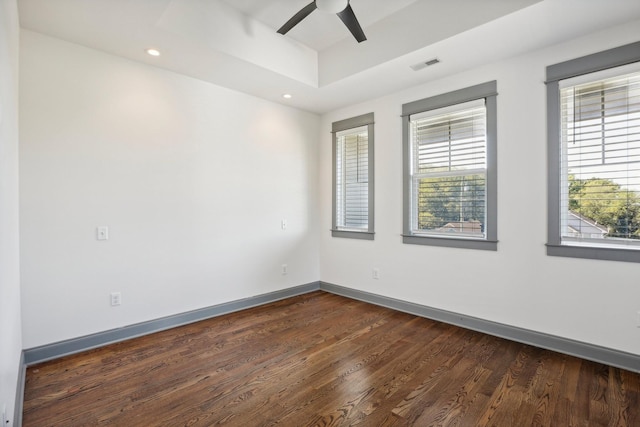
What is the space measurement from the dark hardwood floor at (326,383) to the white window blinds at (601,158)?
3.56 feet

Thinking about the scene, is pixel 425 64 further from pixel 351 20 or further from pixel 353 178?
pixel 353 178

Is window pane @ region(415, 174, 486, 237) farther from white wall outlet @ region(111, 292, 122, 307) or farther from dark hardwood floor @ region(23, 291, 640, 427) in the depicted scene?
white wall outlet @ region(111, 292, 122, 307)

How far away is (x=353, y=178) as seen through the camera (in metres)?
4.44

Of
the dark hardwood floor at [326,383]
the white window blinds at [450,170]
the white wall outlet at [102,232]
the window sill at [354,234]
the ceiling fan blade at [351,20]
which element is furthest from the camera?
the window sill at [354,234]

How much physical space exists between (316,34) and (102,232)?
2805 mm

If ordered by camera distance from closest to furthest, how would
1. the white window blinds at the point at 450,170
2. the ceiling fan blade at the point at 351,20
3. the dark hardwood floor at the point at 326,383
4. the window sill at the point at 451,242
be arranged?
1. the dark hardwood floor at the point at 326,383
2. the ceiling fan blade at the point at 351,20
3. the window sill at the point at 451,242
4. the white window blinds at the point at 450,170

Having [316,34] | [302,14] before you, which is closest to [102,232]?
[302,14]

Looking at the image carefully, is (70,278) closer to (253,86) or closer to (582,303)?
(253,86)

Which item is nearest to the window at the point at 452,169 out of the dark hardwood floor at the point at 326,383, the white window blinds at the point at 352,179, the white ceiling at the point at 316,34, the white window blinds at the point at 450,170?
the white window blinds at the point at 450,170

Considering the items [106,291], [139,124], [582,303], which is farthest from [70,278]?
[582,303]

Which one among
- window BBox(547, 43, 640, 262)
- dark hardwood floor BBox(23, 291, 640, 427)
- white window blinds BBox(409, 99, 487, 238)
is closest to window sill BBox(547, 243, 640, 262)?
window BBox(547, 43, 640, 262)

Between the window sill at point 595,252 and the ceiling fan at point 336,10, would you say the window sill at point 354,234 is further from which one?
the ceiling fan at point 336,10

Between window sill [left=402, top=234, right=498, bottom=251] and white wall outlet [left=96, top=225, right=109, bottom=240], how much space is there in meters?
3.04

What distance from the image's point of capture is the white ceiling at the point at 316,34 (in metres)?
2.32
